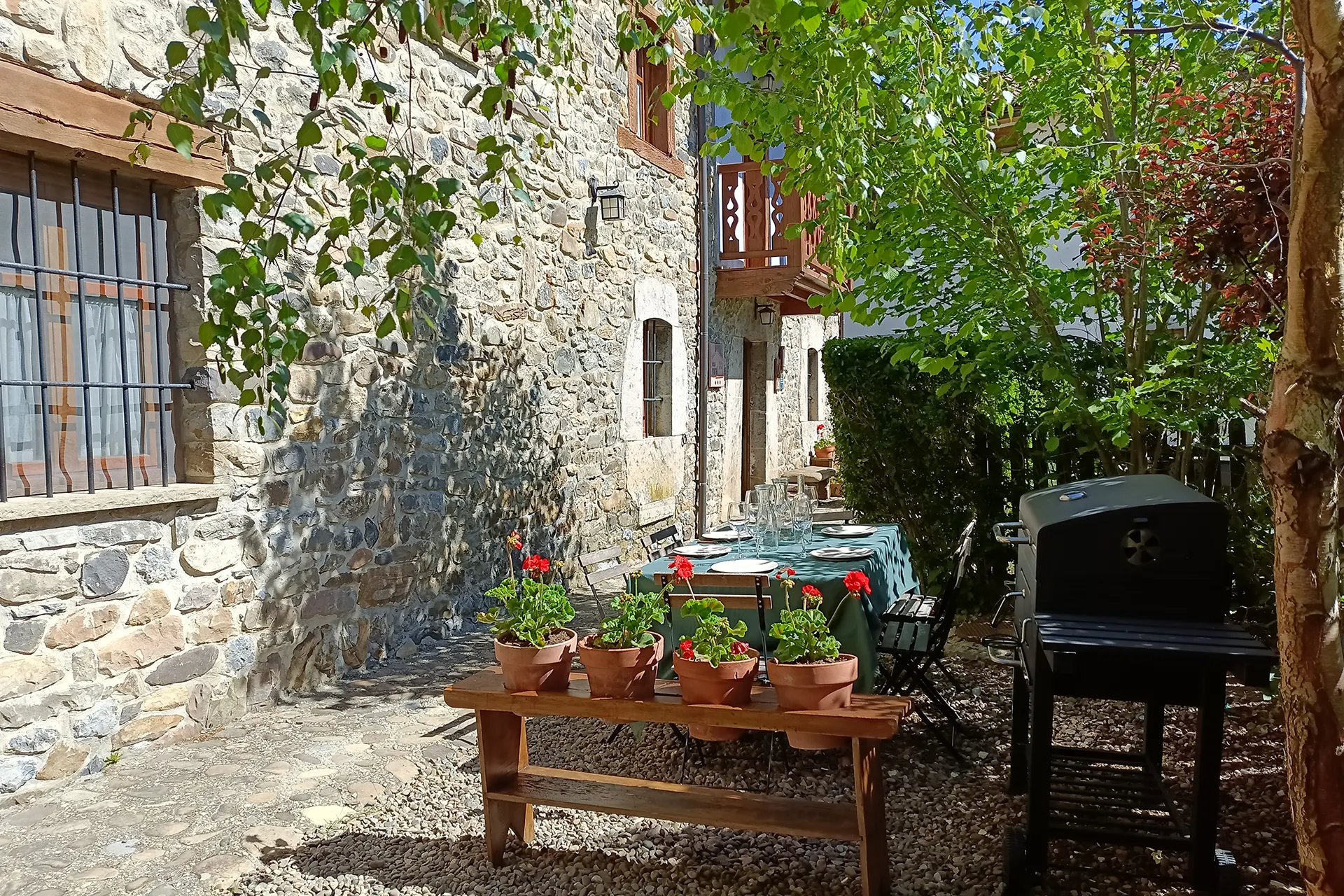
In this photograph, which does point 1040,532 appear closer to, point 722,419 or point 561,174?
point 561,174

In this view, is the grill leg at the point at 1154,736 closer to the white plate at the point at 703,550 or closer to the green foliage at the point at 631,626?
the green foliage at the point at 631,626

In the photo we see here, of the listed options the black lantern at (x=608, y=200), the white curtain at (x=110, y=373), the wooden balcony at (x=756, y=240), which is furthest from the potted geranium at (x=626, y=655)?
the wooden balcony at (x=756, y=240)

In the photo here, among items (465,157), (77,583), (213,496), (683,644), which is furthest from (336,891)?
(465,157)

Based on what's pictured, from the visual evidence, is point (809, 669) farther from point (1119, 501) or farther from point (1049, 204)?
point (1049, 204)

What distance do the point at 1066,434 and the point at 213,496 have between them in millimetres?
4466

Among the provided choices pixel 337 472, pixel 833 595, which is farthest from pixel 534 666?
pixel 337 472

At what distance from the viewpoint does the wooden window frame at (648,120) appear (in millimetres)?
7734

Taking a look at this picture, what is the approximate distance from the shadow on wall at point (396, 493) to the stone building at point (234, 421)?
0.05 feet

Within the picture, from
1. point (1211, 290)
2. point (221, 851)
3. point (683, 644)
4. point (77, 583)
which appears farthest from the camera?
point (1211, 290)

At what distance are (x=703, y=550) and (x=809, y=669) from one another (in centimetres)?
191

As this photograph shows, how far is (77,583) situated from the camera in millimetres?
3312

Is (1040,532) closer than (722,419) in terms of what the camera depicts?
Yes

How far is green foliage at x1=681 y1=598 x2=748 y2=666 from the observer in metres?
2.54

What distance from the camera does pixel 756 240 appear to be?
30.2ft
